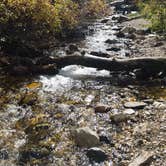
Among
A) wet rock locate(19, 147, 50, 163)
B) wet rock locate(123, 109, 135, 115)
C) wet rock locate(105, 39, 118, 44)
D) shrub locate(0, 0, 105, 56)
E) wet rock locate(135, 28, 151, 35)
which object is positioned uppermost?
shrub locate(0, 0, 105, 56)

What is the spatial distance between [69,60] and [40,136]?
748 cm

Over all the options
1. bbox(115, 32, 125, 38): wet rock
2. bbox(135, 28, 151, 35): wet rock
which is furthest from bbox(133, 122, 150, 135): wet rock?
bbox(135, 28, 151, 35): wet rock

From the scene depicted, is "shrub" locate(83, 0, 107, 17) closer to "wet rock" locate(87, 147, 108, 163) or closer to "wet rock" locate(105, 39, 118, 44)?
"wet rock" locate(105, 39, 118, 44)

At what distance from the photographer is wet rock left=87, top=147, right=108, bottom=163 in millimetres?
9734

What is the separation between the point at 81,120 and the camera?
1220cm

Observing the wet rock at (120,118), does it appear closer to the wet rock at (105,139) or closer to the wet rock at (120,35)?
the wet rock at (105,139)

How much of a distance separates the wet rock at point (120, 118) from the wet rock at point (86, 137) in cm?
140

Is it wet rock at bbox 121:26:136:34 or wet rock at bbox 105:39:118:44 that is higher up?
wet rock at bbox 105:39:118:44

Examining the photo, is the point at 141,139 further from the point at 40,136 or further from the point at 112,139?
the point at 40,136

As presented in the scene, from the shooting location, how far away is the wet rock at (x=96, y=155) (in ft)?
31.9

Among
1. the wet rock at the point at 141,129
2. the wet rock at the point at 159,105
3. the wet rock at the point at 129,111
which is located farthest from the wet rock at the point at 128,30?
the wet rock at the point at 141,129

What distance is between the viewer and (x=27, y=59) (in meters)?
18.4

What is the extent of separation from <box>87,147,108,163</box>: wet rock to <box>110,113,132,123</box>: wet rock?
2.15 meters

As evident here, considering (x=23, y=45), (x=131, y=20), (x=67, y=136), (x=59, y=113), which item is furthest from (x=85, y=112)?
(x=131, y=20)
